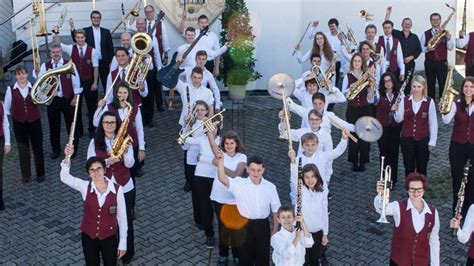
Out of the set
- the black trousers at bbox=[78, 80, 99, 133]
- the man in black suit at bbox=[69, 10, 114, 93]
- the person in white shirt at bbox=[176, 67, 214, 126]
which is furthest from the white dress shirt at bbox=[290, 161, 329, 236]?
the man in black suit at bbox=[69, 10, 114, 93]

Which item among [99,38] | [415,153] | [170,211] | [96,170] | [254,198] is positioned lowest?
[170,211]

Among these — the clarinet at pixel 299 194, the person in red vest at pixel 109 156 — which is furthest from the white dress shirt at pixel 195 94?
the clarinet at pixel 299 194

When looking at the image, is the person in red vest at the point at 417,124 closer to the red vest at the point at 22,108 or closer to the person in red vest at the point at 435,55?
the person in red vest at the point at 435,55

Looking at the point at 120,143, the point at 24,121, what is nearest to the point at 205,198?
the point at 120,143

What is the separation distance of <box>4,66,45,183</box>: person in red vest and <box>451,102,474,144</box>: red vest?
5.39 m

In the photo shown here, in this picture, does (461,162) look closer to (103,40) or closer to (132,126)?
(132,126)

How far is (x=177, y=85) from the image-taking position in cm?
1105

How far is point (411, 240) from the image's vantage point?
23.4ft

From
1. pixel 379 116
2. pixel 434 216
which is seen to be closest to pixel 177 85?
pixel 379 116

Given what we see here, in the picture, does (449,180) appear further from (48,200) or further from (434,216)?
(48,200)

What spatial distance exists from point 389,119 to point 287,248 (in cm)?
400

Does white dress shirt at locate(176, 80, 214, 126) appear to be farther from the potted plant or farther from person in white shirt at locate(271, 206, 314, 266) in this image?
the potted plant

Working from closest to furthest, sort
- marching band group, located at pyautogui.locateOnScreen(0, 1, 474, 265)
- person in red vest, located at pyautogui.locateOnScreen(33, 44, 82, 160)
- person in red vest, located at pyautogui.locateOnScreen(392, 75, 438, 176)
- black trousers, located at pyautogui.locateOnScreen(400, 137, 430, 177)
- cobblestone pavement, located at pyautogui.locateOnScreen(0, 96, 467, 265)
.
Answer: marching band group, located at pyautogui.locateOnScreen(0, 1, 474, 265) → cobblestone pavement, located at pyautogui.locateOnScreen(0, 96, 467, 265) → person in red vest, located at pyautogui.locateOnScreen(392, 75, 438, 176) → black trousers, located at pyautogui.locateOnScreen(400, 137, 430, 177) → person in red vest, located at pyautogui.locateOnScreen(33, 44, 82, 160)

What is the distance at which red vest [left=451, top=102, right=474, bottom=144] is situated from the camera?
9266mm
